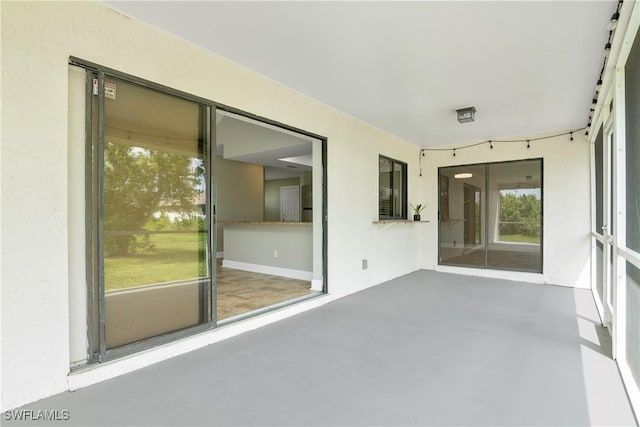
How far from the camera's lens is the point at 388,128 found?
16.8 ft

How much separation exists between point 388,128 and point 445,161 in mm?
1799

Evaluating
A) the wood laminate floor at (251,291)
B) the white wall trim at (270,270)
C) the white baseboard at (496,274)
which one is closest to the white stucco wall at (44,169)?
the wood laminate floor at (251,291)

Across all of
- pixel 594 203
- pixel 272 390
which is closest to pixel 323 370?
pixel 272 390

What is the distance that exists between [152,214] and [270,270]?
3.47m

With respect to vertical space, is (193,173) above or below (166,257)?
above

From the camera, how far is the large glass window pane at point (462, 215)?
19.7 feet

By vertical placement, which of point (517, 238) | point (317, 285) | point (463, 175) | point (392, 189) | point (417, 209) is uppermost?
point (463, 175)

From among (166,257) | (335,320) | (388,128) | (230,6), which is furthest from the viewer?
(388,128)

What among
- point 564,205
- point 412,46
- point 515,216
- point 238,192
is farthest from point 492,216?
point 238,192

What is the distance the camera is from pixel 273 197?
9.70 m

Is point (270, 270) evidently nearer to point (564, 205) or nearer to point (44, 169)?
point (44, 169)

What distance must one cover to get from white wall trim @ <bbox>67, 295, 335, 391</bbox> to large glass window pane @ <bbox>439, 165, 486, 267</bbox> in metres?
4.06

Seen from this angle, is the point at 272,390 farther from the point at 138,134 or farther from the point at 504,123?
the point at 504,123

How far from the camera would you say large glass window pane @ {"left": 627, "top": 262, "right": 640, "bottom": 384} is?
198cm
